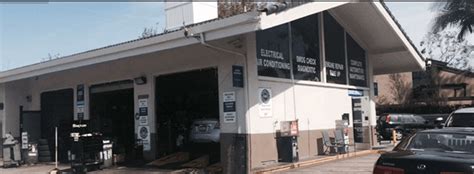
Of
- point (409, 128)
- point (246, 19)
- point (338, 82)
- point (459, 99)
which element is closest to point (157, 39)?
point (246, 19)

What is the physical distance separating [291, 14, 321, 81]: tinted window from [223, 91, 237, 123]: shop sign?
8.65 feet

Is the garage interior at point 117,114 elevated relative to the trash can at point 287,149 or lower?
elevated

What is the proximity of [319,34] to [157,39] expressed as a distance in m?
5.94

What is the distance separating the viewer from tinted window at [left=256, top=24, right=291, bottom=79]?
14906 mm

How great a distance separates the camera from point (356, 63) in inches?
789

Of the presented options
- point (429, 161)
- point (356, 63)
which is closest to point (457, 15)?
point (356, 63)

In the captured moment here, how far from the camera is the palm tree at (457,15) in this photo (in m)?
40.1

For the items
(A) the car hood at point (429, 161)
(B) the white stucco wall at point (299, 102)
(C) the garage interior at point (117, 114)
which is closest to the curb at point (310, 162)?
(B) the white stucco wall at point (299, 102)

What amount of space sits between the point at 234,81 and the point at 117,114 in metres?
8.59

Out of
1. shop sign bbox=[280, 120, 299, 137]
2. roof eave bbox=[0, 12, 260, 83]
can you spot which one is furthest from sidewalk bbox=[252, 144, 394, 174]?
roof eave bbox=[0, 12, 260, 83]

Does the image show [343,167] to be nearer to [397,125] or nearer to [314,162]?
[314,162]

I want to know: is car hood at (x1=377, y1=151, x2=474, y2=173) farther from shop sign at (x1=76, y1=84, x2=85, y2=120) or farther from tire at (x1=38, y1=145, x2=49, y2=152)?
tire at (x1=38, y1=145, x2=49, y2=152)

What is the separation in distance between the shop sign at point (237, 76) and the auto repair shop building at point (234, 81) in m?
0.03

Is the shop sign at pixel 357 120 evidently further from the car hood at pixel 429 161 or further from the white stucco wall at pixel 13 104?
the white stucco wall at pixel 13 104
